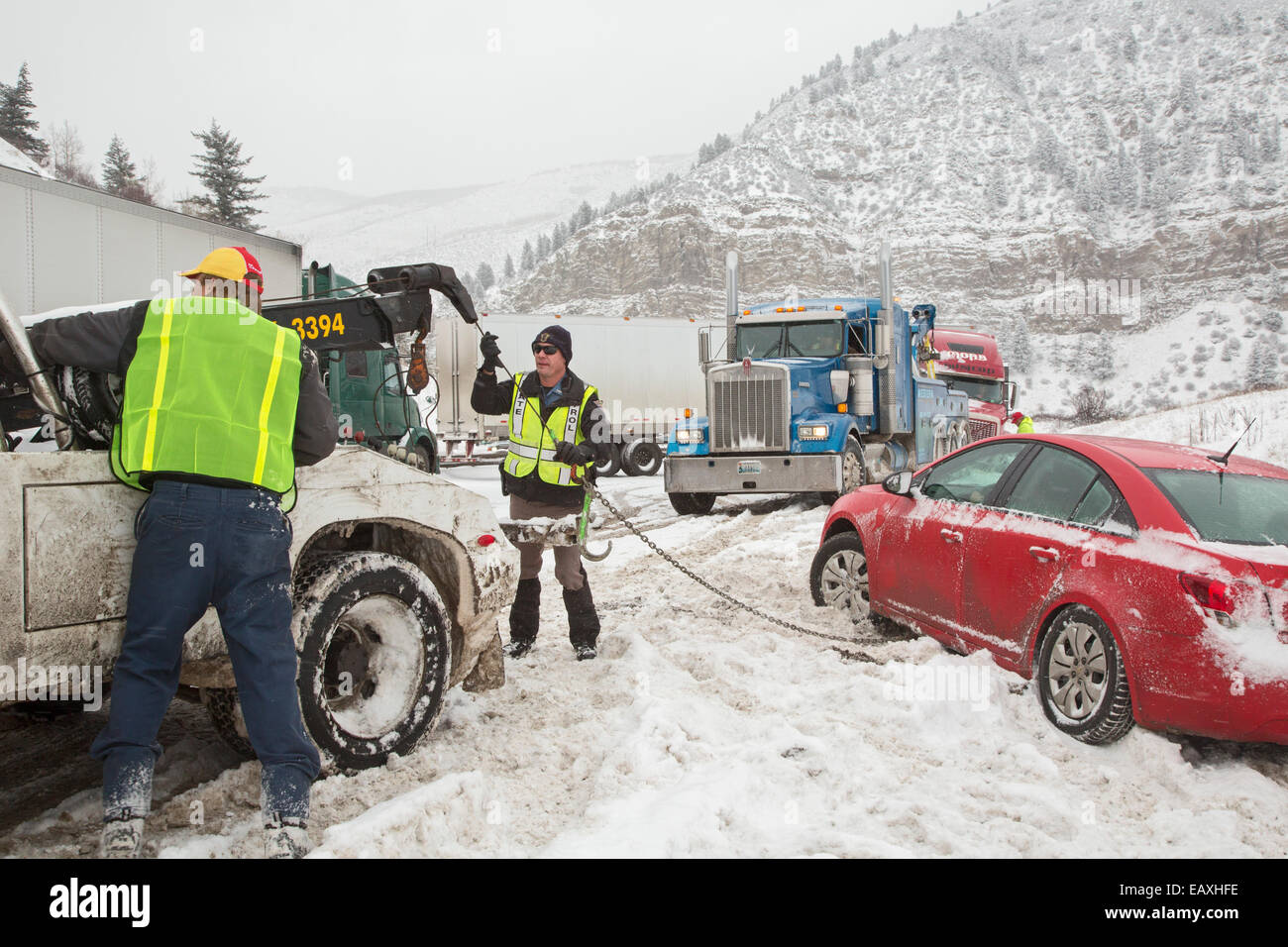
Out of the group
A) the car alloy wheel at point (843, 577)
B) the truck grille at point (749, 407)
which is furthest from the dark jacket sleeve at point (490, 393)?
the truck grille at point (749, 407)

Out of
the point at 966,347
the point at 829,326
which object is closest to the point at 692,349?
the point at 966,347

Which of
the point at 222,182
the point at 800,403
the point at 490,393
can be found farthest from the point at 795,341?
the point at 222,182

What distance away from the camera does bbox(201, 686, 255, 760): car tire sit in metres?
3.64

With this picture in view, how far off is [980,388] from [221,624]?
20.5 meters

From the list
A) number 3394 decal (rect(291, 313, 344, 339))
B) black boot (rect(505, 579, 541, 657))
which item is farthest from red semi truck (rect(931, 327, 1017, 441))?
number 3394 decal (rect(291, 313, 344, 339))

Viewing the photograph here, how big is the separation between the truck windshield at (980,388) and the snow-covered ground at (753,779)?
1663 cm

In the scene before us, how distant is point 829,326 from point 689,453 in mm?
2632

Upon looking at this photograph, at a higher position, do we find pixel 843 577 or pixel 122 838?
pixel 843 577

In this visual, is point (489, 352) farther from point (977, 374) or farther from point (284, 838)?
point (977, 374)

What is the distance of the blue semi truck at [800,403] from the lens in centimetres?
1259

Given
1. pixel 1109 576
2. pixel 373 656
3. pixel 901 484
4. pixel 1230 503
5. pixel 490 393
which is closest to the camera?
pixel 373 656

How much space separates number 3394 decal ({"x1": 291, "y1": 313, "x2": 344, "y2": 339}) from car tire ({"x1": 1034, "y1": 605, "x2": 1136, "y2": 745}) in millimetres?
3958

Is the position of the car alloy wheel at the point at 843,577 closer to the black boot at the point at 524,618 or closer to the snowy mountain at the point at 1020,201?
the black boot at the point at 524,618

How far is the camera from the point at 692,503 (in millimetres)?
13758
